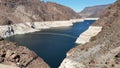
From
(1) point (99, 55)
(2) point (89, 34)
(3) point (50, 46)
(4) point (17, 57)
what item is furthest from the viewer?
(2) point (89, 34)

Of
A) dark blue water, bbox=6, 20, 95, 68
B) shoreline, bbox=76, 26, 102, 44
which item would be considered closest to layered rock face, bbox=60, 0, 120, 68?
dark blue water, bbox=6, 20, 95, 68

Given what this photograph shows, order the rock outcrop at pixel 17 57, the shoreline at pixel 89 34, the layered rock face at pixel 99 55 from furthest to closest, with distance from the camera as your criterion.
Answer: the shoreline at pixel 89 34 < the rock outcrop at pixel 17 57 < the layered rock face at pixel 99 55

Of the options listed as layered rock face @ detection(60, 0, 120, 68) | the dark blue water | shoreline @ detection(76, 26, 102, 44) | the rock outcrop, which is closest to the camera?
layered rock face @ detection(60, 0, 120, 68)

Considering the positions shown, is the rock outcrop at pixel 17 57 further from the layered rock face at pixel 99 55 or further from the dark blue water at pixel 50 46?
the dark blue water at pixel 50 46

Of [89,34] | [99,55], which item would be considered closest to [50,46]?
[89,34]

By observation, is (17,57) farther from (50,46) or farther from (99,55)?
(50,46)

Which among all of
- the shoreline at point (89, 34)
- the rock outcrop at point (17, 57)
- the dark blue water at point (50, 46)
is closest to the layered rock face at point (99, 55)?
the rock outcrop at point (17, 57)

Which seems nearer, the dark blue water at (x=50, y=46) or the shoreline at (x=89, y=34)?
the dark blue water at (x=50, y=46)

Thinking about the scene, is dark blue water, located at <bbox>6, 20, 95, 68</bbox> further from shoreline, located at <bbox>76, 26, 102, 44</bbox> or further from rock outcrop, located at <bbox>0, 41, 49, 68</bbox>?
rock outcrop, located at <bbox>0, 41, 49, 68</bbox>
